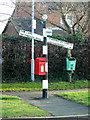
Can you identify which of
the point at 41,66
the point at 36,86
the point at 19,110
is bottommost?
the point at 19,110

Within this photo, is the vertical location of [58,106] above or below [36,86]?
below

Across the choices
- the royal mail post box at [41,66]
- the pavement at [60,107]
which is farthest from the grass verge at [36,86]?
the royal mail post box at [41,66]

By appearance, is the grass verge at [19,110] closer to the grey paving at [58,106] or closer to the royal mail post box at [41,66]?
the grey paving at [58,106]

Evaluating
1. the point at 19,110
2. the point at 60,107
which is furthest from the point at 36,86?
the point at 19,110

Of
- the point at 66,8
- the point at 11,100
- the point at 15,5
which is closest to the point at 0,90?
the point at 11,100

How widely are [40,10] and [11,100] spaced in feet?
27.7

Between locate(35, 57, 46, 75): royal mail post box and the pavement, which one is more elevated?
locate(35, 57, 46, 75): royal mail post box

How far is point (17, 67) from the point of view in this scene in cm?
1412

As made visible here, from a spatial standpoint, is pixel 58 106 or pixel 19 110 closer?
pixel 19 110

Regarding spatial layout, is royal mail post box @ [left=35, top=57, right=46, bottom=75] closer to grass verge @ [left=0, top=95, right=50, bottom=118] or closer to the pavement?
the pavement

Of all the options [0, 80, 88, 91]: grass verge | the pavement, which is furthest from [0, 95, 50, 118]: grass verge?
[0, 80, 88, 91]: grass verge

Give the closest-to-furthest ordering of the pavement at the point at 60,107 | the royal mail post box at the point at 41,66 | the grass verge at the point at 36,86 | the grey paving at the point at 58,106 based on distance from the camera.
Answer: the pavement at the point at 60,107
the grey paving at the point at 58,106
the royal mail post box at the point at 41,66
the grass verge at the point at 36,86

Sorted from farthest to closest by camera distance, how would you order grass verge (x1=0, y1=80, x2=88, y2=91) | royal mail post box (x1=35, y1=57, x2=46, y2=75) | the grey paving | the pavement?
grass verge (x1=0, y1=80, x2=88, y2=91)
royal mail post box (x1=35, y1=57, x2=46, y2=75)
the grey paving
the pavement

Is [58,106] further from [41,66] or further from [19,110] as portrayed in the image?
[41,66]
